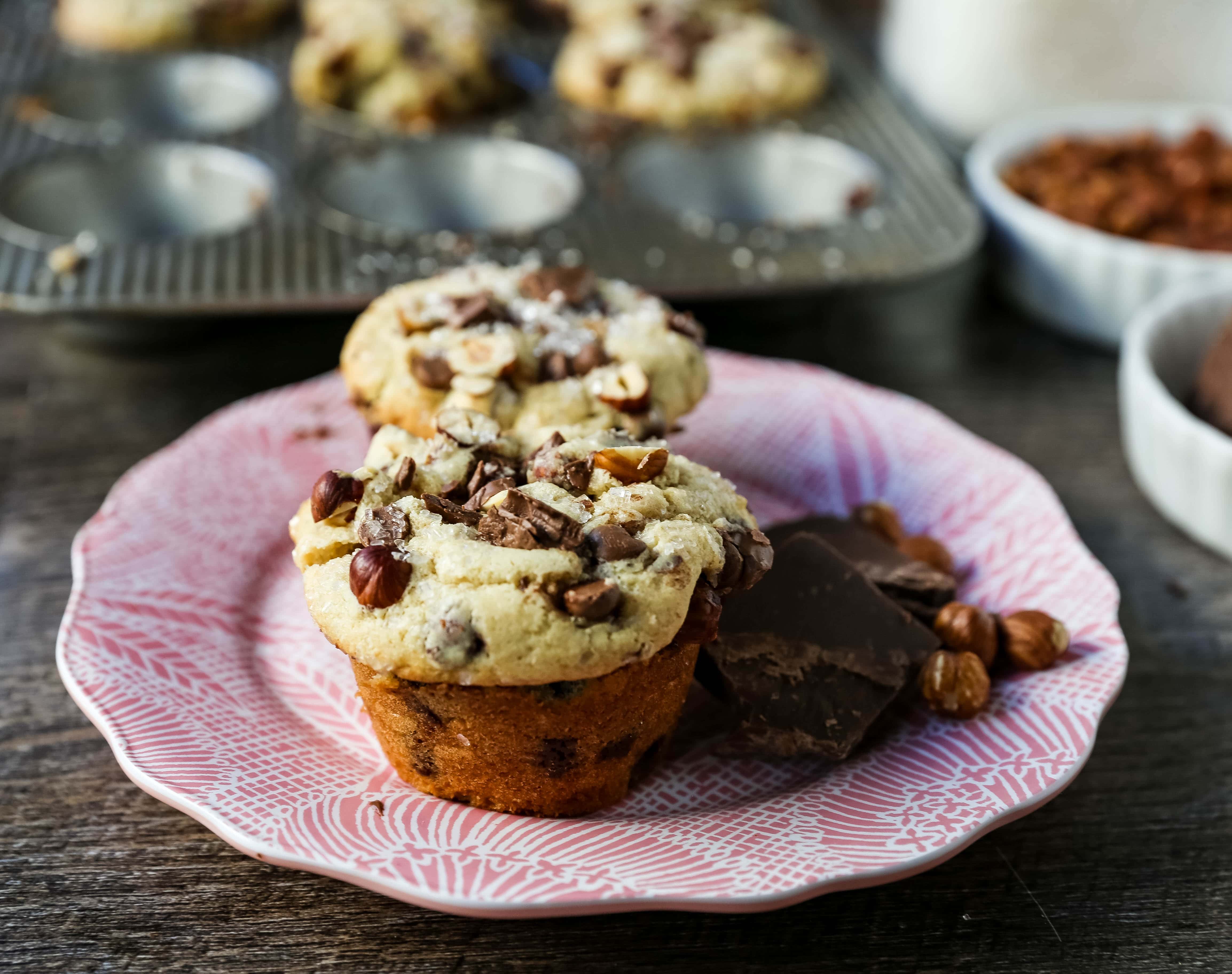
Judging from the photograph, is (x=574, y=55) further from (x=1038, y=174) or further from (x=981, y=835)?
(x=981, y=835)

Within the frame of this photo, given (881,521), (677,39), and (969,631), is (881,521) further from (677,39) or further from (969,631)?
(677,39)

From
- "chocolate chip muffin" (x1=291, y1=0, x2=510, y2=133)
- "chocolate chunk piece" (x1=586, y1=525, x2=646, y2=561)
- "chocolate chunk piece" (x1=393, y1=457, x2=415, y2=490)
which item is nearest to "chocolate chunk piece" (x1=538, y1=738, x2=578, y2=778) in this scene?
"chocolate chunk piece" (x1=586, y1=525, x2=646, y2=561)

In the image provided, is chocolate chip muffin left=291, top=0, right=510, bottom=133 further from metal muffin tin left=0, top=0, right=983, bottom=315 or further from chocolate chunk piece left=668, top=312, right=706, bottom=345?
chocolate chunk piece left=668, top=312, right=706, bottom=345

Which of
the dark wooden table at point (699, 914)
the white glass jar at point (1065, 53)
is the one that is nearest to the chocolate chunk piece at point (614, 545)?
the dark wooden table at point (699, 914)

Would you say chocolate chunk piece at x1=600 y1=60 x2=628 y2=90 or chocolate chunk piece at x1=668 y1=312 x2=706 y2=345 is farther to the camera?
chocolate chunk piece at x1=600 y1=60 x2=628 y2=90

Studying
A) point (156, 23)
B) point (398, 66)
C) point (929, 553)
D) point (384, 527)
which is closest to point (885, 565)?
point (929, 553)

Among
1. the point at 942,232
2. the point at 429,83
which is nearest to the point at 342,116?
the point at 429,83
